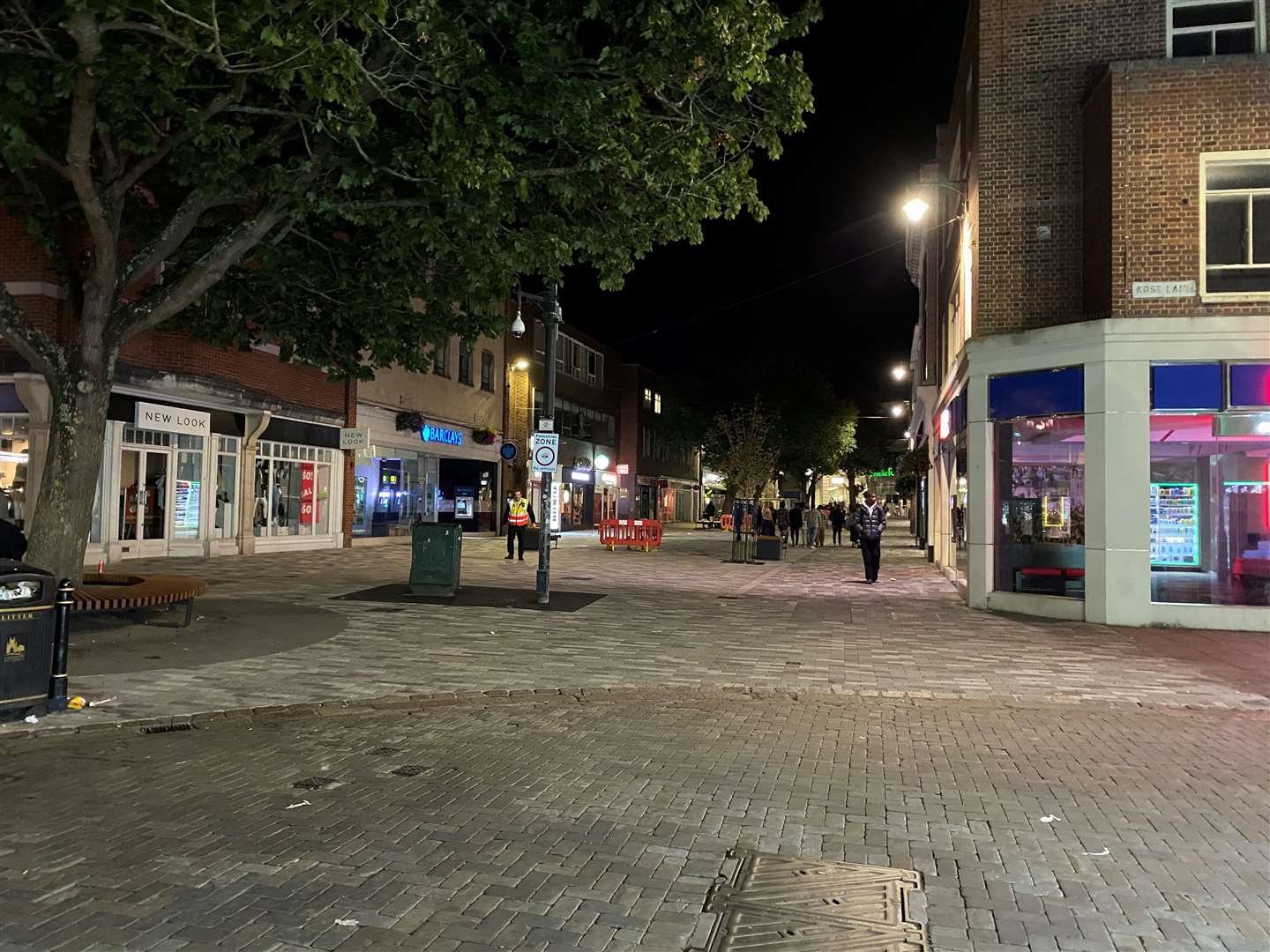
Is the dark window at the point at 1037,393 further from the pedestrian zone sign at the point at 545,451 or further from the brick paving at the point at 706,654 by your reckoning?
the pedestrian zone sign at the point at 545,451

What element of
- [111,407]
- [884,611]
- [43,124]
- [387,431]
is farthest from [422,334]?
[387,431]

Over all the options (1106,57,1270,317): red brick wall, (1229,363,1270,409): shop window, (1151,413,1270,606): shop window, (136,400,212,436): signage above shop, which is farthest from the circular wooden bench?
(1229,363,1270,409): shop window

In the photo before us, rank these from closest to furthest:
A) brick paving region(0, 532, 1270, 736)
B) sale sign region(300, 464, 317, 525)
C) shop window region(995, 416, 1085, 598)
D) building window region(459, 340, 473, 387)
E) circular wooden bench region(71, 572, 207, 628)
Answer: brick paving region(0, 532, 1270, 736) < circular wooden bench region(71, 572, 207, 628) < shop window region(995, 416, 1085, 598) < sale sign region(300, 464, 317, 525) < building window region(459, 340, 473, 387)

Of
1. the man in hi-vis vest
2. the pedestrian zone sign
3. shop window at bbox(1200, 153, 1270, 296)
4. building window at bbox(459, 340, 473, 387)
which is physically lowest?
the man in hi-vis vest

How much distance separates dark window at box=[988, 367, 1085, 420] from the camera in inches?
518

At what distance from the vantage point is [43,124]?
10.2m

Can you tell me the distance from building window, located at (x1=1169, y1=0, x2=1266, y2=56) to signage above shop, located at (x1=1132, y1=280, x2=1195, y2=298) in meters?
3.70

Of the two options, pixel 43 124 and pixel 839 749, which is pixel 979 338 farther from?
pixel 43 124

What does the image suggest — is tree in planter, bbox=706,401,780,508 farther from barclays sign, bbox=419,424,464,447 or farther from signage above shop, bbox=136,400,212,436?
signage above shop, bbox=136,400,212,436

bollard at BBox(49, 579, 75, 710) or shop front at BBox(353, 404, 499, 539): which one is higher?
shop front at BBox(353, 404, 499, 539)

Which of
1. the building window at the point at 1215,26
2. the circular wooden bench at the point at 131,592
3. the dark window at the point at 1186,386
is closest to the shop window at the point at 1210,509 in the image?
the dark window at the point at 1186,386

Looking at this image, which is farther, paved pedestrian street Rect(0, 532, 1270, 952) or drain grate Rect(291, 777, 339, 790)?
drain grate Rect(291, 777, 339, 790)

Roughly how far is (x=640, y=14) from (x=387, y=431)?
72.4 ft

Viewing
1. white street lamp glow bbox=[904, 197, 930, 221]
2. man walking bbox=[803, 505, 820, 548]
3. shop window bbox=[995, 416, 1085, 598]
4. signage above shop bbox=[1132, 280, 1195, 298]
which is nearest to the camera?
signage above shop bbox=[1132, 280, 1195, 298]
